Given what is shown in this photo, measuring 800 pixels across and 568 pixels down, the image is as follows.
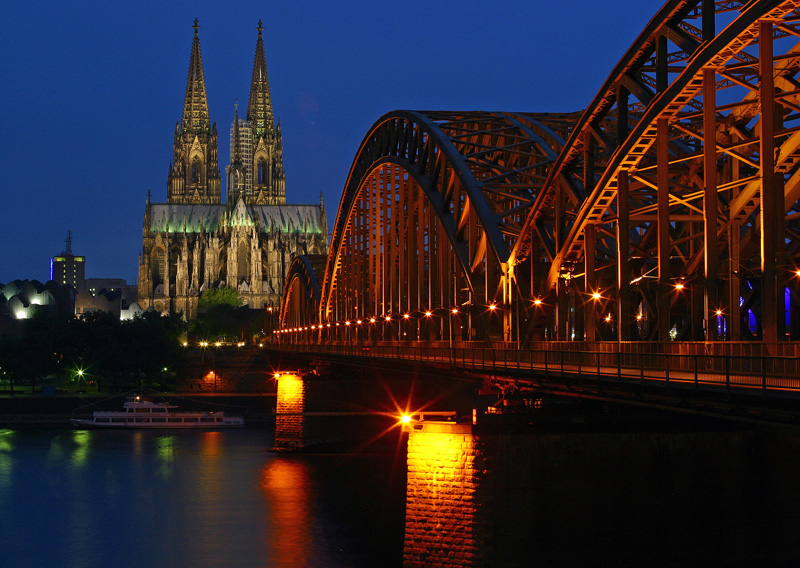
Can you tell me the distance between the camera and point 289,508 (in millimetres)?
52406

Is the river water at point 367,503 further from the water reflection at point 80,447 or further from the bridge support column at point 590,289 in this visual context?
the bridge support column at point 590,289

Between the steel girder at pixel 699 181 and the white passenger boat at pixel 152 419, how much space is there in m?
62.9

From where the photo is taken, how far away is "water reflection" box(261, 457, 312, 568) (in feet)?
141

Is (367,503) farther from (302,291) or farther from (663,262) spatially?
(302,291)

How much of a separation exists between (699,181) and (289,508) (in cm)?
2503

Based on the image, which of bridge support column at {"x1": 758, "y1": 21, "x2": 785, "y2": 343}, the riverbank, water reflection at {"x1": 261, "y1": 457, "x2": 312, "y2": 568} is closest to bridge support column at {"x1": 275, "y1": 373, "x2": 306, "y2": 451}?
water reflection at {"x1": 261, "y1": 457, "x2": 312, "y2": 568}

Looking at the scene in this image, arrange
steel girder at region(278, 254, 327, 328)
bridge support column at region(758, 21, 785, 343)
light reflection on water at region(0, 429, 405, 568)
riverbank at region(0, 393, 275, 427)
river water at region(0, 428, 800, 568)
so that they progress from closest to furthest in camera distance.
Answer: bridge support column at region(758, 21, 785, 343) → river water at region(0, 428, 800, 568) → light reflection on water at region(0, 429, 405, 568) → riverbank at region(0, 393, 275, 427) → steel girder at region(278, 254, 327, 328)

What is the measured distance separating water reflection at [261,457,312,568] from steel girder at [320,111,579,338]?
10470mm

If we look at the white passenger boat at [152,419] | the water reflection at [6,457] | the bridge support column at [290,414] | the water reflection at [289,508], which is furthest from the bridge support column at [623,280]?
the white passenger boat at [152,419]

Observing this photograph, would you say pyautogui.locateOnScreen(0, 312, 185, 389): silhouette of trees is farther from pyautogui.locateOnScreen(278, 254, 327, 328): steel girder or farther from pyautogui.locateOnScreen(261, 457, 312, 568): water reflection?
pyautogui.locateOnScreen(261, 457, 312, 568): water reflection

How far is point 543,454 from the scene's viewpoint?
30.6 metres

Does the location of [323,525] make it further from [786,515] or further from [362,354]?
[786,515]

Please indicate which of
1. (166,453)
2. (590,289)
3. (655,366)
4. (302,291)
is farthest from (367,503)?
(302,291)

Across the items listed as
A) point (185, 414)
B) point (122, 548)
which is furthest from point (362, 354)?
point (185, 414)
